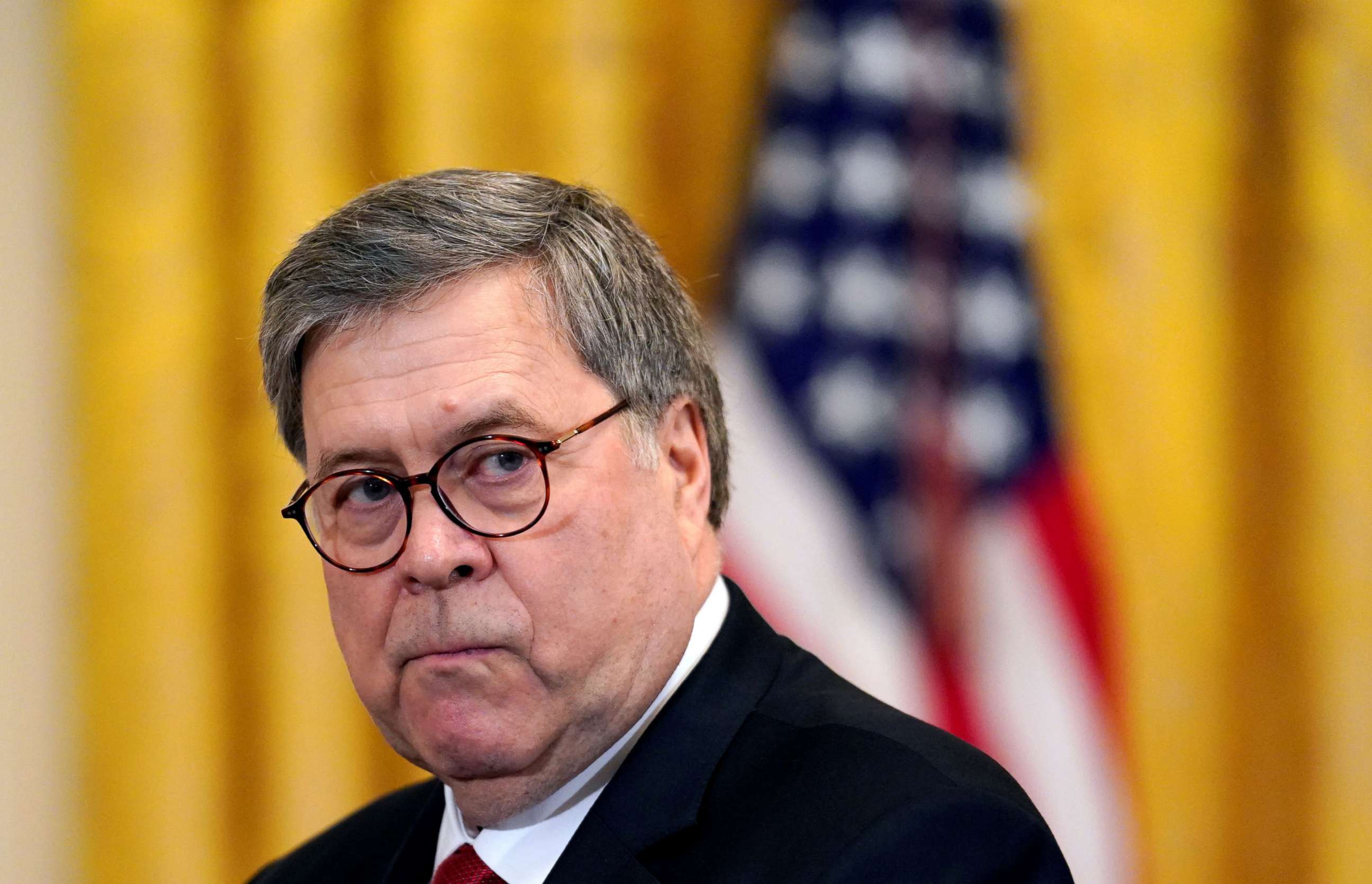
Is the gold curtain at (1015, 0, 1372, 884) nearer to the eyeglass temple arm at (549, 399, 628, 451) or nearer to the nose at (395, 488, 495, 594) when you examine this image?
the eyeglass temple arm at (549, 399, 628, 451)

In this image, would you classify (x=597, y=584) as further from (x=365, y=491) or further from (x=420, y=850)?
(x=420, y=850)

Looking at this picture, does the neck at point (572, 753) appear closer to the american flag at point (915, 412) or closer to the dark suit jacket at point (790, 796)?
the dark suit jacket at point (790, 796)

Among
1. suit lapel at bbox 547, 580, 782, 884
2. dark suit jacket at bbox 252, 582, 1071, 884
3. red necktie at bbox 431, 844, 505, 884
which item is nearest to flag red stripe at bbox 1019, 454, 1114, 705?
dark suit jacket at bbox 252, 582, 1071, 884

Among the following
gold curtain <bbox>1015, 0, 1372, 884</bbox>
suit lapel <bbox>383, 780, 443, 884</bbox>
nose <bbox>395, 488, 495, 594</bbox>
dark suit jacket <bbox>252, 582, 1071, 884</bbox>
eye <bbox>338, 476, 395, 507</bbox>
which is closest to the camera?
dark suit jacket <bbox>252, 582, 1071, 884</bbox>

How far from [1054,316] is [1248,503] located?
2.16ft

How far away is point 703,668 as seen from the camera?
1.60 metres

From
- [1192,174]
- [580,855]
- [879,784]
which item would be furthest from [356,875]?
[1192,174]

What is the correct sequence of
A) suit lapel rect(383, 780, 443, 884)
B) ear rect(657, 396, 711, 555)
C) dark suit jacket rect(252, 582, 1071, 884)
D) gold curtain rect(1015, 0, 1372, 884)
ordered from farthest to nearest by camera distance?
1. gold curtain rect(1015, 0, 1372, 884)
2. suit lapel rect(383, 780, 443, 884)
3. ear rect(657, 396, 711, 555)
4. dark suit jacket rect(252, 582, 1071, 884)

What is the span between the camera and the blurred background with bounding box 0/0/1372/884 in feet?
10.0

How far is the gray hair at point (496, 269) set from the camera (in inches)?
61.0

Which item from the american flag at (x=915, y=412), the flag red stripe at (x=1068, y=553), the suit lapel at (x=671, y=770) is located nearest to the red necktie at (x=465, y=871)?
the suit lapel at (x=671, y=770)

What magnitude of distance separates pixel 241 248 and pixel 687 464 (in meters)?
1.96

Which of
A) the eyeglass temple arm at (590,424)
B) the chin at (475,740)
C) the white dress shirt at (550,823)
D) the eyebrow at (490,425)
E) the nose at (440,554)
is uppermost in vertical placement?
the eyebrow at (490,425)

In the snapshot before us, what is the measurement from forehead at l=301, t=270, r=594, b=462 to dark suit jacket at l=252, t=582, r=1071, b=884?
0.42m
